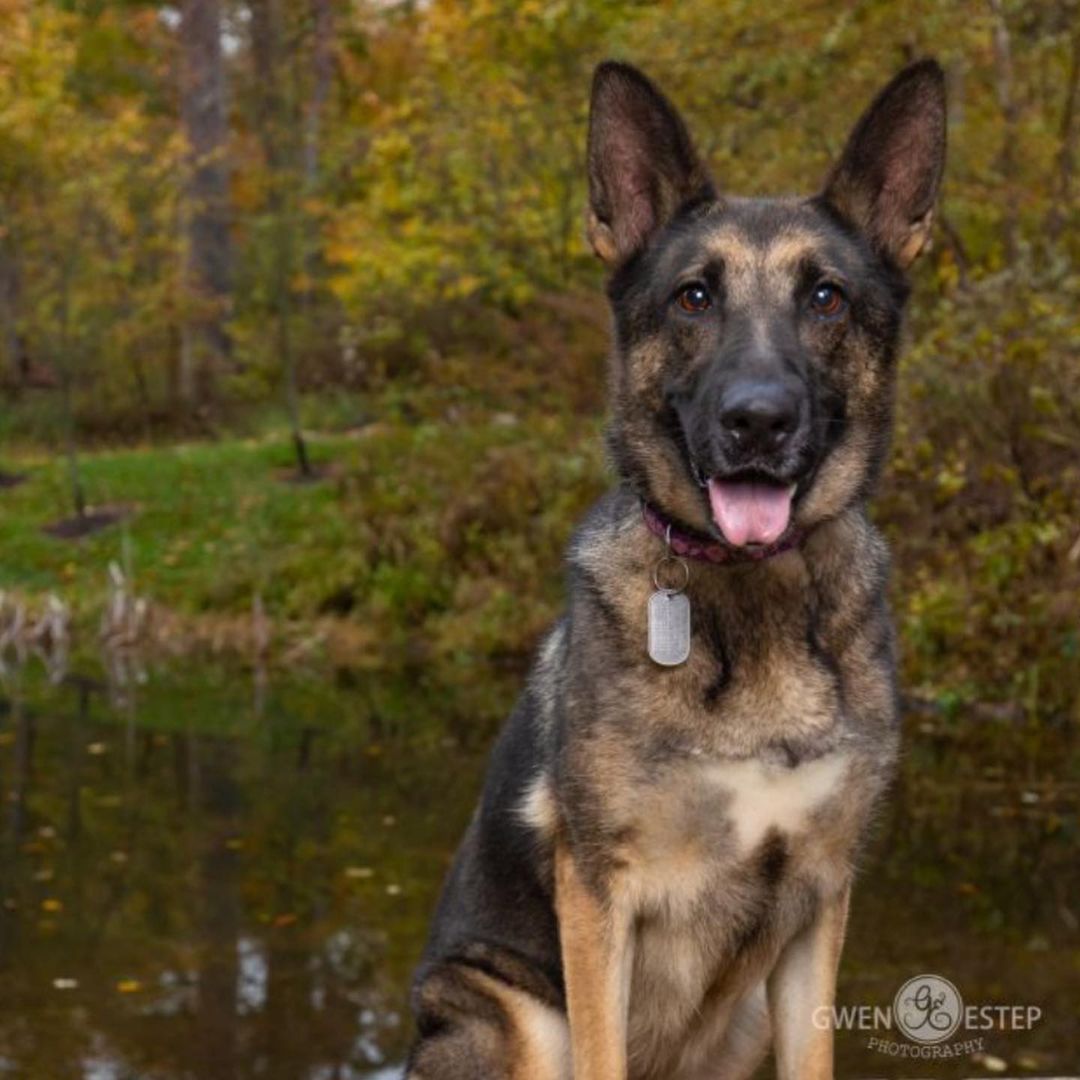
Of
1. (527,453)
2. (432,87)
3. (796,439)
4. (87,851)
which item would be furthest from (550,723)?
(432,87)

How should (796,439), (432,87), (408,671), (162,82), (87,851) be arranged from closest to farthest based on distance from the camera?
(796,439)
(87,851)
(408,671)
(432,87)
(162,82)

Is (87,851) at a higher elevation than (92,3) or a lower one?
lower

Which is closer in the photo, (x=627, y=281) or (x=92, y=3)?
(x=627, y=281)

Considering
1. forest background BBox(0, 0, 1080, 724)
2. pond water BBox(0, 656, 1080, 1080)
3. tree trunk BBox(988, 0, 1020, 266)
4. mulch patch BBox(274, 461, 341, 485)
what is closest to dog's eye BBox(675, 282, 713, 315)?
pond water BBox(0, 656, 1080, 1080)

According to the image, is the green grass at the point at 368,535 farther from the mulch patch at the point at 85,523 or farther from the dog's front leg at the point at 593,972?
the dog's front leg at the point at 593,972

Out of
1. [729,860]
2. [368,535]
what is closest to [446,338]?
[368,535]

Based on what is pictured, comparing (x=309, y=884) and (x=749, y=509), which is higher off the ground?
(x=749, y=509)

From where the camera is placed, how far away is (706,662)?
11.6 ft

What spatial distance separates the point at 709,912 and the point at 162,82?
34255 mm

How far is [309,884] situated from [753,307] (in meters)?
6.02

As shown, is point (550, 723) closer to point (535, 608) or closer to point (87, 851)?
point (87, 851)

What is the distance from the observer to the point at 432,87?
68.8ft

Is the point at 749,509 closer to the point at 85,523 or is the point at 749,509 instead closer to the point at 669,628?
the point at 669,628

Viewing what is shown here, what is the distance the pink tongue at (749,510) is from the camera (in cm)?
347
